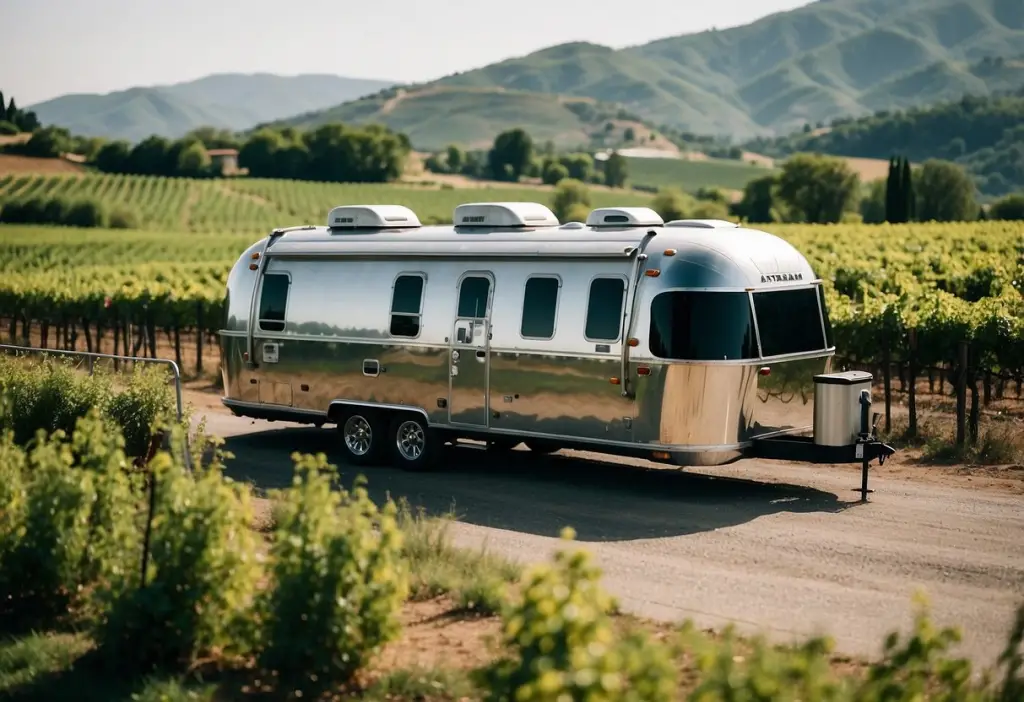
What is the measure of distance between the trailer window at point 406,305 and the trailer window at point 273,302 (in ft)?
5.91

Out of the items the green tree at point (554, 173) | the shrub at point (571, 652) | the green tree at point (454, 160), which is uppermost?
the green tree at point (454, 160)

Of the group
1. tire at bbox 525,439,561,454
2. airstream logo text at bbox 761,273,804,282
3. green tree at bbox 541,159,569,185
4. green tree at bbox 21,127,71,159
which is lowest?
tire at bbox 525,439,561,454

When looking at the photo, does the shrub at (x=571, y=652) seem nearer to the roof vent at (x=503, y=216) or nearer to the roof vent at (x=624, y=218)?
the roof vent at (x=624, y=218)

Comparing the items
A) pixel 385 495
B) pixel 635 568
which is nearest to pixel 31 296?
pixel 385 495

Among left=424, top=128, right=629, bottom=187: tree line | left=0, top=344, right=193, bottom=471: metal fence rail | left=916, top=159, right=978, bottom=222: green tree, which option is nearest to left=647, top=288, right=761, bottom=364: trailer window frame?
left=0, top=344, right=193, bottom=471: metal fence rail

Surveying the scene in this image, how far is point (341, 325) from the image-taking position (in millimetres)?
15664

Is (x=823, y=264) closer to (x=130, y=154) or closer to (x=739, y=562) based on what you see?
(x=739, y=562)

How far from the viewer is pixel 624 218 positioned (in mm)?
14055

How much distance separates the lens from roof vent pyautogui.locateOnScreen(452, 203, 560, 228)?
14992mm

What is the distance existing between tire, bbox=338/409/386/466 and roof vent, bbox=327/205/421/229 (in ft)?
7.72

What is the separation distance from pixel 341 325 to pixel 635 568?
628cm

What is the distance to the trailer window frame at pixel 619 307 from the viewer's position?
43.5 ft

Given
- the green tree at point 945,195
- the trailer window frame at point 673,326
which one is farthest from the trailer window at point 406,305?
the green tree at point 945,195

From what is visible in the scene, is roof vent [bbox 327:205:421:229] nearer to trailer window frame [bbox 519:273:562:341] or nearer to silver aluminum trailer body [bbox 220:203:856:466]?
silver aluminum trailer body [bbox 220:203:856:466]
